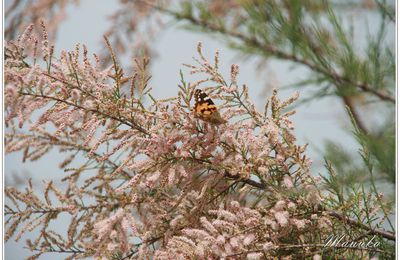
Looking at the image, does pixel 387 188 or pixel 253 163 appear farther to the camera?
pixel 253 163

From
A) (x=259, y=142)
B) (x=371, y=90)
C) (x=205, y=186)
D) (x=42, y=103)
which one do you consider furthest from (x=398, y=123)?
(x=42, y=103)

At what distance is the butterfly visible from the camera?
1034 mm

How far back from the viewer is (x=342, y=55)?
A: 0.85 meters

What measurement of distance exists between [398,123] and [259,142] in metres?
0.25

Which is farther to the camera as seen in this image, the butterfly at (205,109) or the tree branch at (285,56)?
the butterfly at (205,109)

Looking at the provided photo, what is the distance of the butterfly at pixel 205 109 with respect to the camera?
1034 millimetres

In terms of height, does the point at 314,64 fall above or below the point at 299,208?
above

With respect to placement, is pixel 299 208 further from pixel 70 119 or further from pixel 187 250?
pixel 70 119

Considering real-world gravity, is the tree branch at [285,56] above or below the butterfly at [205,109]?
above

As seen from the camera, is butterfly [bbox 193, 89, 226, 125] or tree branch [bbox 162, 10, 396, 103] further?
butterfly [bbox 193, 89, 226, 125]

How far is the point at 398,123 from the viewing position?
94 cm

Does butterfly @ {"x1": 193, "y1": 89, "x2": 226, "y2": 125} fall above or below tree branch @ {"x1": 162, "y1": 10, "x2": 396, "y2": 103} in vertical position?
below

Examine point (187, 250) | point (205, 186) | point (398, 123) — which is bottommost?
point (187, 250)

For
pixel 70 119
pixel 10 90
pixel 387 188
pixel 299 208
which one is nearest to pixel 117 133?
pixel 70 119
